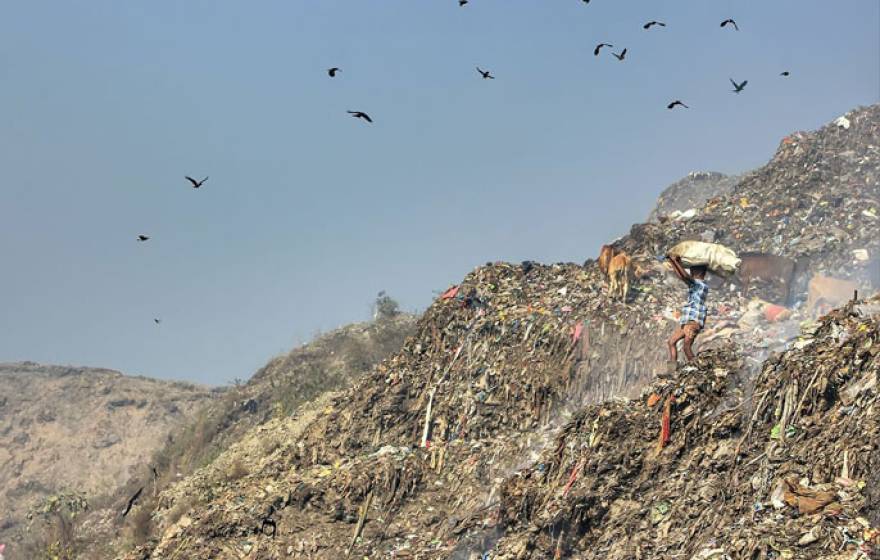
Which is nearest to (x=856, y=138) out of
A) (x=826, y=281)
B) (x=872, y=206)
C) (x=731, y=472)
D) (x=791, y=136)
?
(x=791, y=136)

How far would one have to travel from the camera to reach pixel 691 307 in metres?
9.54

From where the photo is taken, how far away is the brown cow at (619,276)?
1289 cm

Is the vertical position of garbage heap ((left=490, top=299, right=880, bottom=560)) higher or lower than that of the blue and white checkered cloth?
lower

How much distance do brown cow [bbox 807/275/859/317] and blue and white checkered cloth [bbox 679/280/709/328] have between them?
3.67 meters

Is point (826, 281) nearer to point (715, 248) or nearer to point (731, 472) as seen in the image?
point (715, 248)

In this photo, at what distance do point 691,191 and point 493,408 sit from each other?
19.4 meters

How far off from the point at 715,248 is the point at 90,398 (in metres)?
32.4

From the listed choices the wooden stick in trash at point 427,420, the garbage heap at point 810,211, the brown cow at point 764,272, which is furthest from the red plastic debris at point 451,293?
the brown cow at point 764,272

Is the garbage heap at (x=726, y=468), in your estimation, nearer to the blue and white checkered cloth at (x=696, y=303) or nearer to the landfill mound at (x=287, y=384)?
the blue and white checkered cloth at (x=696, y=303)

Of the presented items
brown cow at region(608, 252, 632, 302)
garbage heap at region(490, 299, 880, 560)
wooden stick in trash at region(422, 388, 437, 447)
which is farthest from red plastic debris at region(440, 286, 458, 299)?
garbage heap at region(490, 299, 880, 560)

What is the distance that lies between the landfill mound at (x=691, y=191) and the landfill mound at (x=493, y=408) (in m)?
12.0

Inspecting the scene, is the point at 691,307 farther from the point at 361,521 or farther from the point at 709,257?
the point at 361,521

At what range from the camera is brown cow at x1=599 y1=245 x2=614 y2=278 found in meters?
13.4

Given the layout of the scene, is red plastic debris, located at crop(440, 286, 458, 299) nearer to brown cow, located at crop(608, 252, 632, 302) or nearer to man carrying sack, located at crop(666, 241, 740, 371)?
brown cow, located at crop(608, 252, 632, 302)
